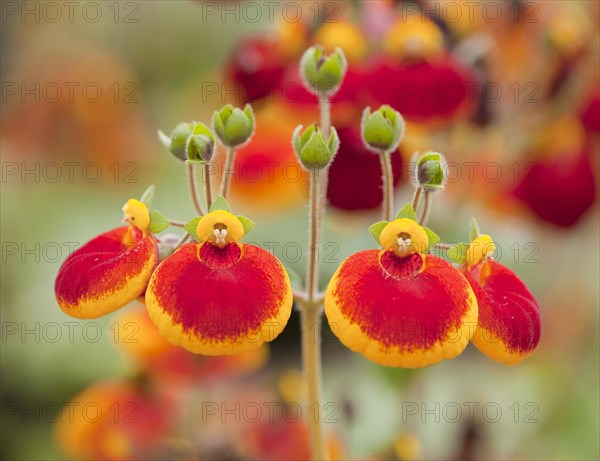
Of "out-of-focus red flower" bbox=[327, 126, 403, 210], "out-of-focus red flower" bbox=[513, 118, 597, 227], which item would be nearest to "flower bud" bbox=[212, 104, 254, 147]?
"out-of-focus red flower" bbox=[327, 126, 403, 210]

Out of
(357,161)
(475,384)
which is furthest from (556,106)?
(475,384)

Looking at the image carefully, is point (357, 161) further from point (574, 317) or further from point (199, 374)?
point (574, 317)

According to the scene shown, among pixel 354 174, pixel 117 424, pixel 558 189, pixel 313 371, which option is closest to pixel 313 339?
pixel 313 371

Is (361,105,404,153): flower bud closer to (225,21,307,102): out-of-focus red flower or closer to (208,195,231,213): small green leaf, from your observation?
(208,195,231,213): small green leaf

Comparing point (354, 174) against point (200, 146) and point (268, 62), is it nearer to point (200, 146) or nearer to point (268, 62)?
point (268, 62)

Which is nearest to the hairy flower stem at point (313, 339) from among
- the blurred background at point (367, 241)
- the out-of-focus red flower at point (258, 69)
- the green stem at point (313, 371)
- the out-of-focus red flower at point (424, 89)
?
the green stem at point (313, 371)
